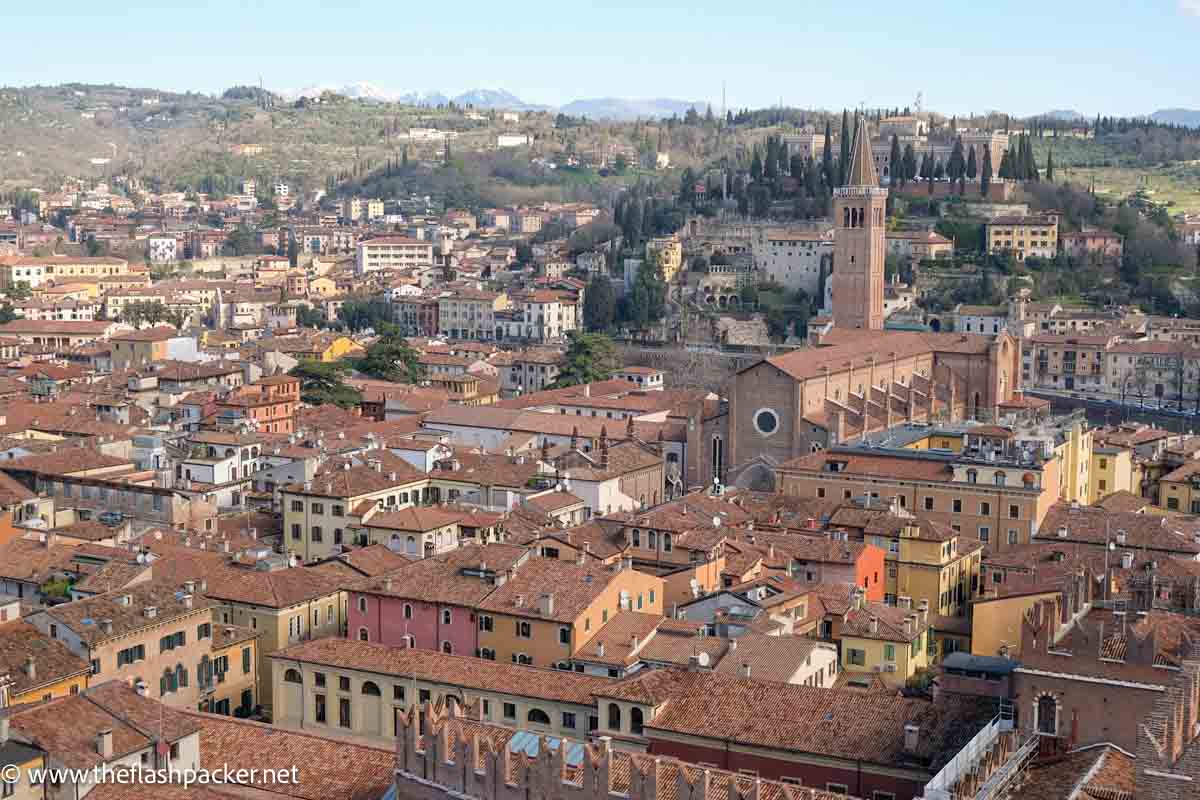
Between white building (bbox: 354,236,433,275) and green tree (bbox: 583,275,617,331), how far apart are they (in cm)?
3228

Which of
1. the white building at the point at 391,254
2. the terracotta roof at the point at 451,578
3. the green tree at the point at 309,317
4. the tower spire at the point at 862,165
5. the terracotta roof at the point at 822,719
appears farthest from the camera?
the white building at the point at 391,254

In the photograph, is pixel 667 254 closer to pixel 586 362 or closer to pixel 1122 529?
pixel 586 362

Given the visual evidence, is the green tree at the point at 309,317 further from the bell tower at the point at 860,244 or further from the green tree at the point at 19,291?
the bell tower at the point at 860,244

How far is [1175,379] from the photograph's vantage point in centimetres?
6556

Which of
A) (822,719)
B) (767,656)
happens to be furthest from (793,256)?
(822,719)

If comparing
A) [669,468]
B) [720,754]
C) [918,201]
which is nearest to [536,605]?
[720,754]

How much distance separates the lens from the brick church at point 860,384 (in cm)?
4281

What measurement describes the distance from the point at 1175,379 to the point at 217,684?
51.7 m

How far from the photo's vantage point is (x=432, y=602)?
25.4 m

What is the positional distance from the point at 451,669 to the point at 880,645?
7.46 m

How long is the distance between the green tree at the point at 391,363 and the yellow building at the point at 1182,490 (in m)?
32.6

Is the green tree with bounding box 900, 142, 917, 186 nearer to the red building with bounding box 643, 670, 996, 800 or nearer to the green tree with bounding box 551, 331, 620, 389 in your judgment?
the green tree with bounding box 551, 331, 620, 389

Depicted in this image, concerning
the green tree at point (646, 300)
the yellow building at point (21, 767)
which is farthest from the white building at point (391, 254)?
the yellow building at point (21, 767)

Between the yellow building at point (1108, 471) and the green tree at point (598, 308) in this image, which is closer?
the yellow building at point (1108, 471)
